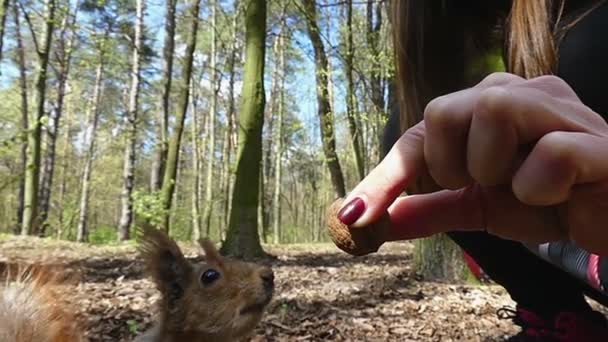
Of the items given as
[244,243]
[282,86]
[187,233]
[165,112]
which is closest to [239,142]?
[244,243]

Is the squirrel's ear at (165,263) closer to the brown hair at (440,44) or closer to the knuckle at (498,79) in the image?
the brown hair at (440,44)

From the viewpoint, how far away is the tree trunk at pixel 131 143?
9250mm

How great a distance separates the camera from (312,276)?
3.89 meters

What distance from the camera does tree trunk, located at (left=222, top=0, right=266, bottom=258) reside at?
4.62 m

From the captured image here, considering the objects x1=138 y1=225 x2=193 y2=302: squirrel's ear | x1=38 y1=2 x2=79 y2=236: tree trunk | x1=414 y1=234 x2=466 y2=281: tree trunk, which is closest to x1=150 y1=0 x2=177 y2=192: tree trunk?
x1=38 y1=2 x2=79 y2=236: tree trunk

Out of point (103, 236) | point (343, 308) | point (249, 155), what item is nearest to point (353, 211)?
point (343, 308)

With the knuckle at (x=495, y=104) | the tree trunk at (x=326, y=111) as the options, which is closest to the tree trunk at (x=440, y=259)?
the knuckle at (x=495, y=104)

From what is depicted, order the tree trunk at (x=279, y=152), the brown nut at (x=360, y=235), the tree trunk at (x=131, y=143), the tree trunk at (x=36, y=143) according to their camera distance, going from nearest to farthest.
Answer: the brown nut at (x=360, y=235)
the tree trunk at (x=36, y=143)
the tree trunk at (x=131, y=143)
the tree trunk at (x=279, y=152)

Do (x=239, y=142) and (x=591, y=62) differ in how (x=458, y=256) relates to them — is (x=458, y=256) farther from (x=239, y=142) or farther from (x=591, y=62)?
(x=591, y=62)

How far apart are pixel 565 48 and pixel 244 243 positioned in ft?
12.0

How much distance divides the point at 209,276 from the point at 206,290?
5 cm

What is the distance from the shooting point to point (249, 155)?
4.74 meters

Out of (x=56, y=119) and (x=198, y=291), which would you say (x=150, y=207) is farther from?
(x=56, y=119)

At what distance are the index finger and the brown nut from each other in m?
0.01
